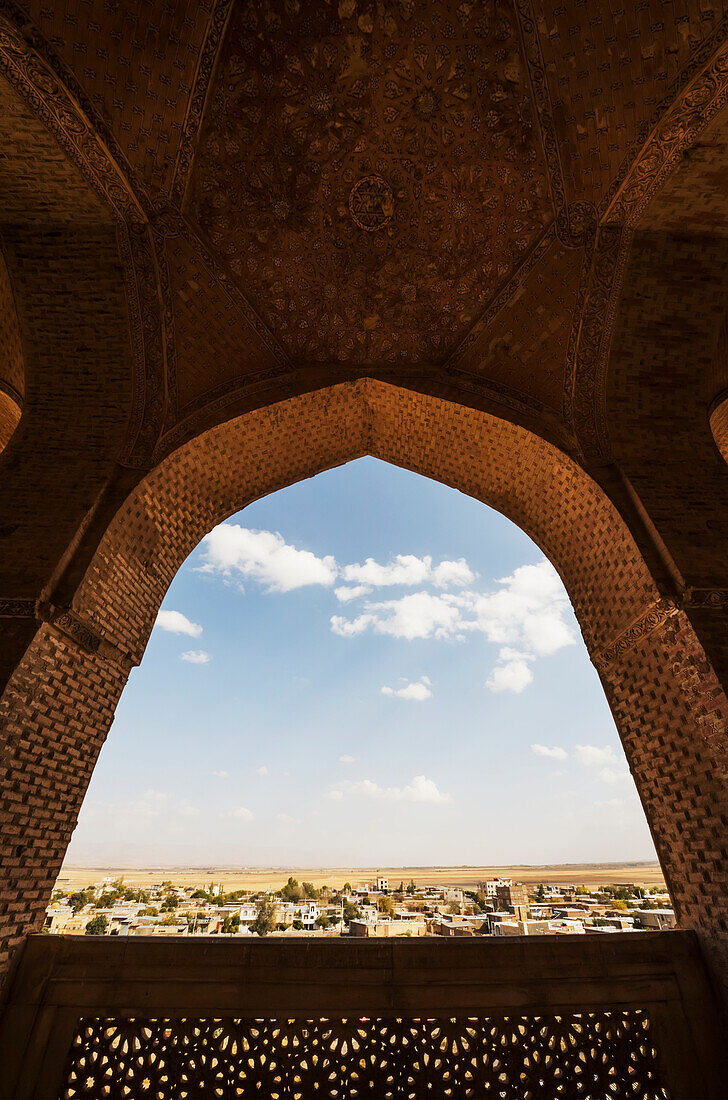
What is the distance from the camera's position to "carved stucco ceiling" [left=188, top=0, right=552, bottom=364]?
18.9ft

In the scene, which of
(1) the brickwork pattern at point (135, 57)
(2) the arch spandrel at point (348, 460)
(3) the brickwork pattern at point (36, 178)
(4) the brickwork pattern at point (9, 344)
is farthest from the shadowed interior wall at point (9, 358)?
(2) the arch spandrel at point (348, 460)

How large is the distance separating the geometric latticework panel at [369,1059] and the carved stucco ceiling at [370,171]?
23.5 feet

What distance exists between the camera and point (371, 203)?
687 cm

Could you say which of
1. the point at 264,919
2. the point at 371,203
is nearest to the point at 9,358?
the point at 371,203

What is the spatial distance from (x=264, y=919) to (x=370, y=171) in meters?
10.7

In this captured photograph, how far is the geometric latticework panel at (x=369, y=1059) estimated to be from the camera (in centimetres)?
401

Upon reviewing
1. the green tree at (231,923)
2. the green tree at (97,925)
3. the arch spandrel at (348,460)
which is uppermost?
the arch spandrel at (348,460)

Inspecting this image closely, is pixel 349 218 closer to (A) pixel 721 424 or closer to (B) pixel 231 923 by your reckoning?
(A) pixel 721 424

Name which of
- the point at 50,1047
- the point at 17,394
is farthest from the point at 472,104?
the point at 50,1047

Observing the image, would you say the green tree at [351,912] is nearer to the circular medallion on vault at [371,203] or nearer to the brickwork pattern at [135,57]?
the circular medallion on vault at [371,203]

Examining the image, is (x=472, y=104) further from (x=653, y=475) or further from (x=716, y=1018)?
(x=716, y=1018)

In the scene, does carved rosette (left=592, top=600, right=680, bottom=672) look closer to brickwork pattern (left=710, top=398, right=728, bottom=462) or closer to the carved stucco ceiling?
brickwork pattern (left=710, top=398, right=728, bottom=462)

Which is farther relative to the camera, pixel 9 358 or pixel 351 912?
pixel 351 912

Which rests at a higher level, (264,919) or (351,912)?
(351,912)
